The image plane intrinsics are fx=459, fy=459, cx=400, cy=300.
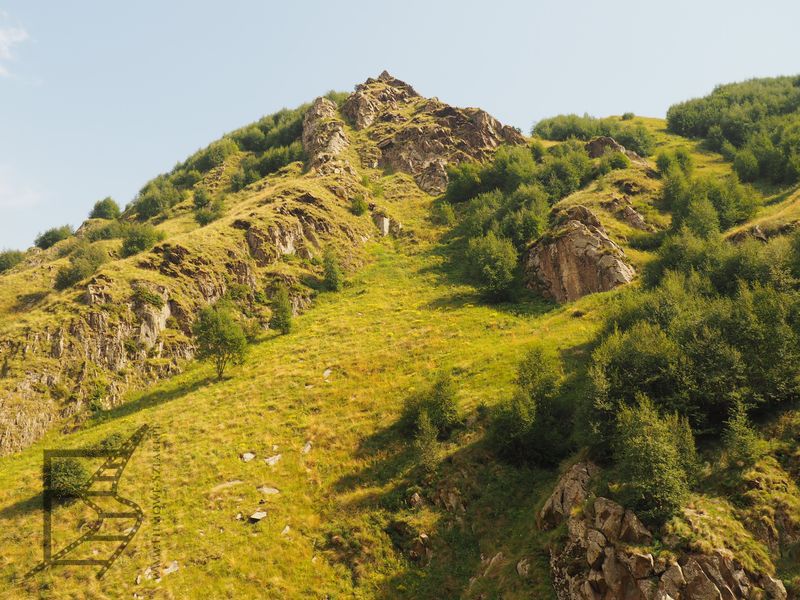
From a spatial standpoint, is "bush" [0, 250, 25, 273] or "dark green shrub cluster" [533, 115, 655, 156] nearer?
"bush" [0, 250, 25, 273]

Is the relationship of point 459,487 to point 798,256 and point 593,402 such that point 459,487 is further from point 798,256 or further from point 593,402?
point 798,256

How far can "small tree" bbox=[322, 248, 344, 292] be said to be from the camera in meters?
65.5

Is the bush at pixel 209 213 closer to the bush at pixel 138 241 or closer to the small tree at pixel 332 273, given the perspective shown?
the bush at pixel 138 241

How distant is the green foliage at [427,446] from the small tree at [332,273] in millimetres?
37327

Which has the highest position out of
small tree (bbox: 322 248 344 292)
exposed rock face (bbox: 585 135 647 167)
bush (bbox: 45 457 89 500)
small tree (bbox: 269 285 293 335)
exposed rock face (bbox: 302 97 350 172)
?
exposed rock face (bbox: 302 97 350 172)

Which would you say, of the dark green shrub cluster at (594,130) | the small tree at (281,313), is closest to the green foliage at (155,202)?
the small tree at (281,313)

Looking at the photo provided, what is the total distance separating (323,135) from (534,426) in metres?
95.0

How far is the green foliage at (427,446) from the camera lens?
29.0m

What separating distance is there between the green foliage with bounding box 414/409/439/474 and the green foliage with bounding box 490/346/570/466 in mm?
3785

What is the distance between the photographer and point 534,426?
28531 mm

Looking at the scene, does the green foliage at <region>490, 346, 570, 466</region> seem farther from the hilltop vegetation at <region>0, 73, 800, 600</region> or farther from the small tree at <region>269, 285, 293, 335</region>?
the small tree at <region>269, 285, 293, 335</region>

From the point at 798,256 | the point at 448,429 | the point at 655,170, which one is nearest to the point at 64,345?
the point at 448,429

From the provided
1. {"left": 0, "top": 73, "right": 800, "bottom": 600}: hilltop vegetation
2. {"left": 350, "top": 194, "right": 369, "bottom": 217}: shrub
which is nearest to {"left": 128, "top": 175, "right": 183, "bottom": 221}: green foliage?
{"left": 0, "top": 73, "right": 800, "bottom": 600}: hilltop vegetation

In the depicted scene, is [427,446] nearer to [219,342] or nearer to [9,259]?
[219,342]
